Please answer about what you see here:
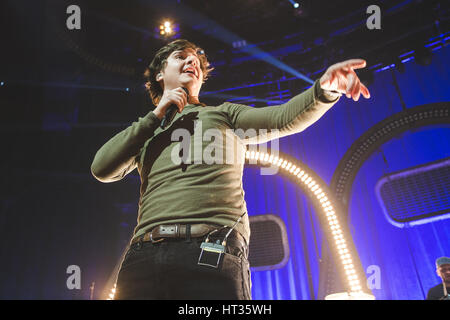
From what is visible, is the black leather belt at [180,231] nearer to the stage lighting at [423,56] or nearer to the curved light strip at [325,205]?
the curved light strip at [325,205]

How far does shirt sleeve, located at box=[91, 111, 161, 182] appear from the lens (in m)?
1.15

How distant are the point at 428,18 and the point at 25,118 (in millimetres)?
5247

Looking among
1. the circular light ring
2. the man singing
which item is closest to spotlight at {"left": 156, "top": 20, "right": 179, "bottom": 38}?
the circular light ring

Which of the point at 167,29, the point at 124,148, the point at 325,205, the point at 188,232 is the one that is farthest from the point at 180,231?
the point at 167,29

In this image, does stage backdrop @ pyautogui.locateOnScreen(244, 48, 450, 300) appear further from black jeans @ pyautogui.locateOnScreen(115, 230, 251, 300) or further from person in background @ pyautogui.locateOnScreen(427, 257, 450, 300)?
black jeans @ pyautogui.locateOnScreen(115, 230, 251, 300)

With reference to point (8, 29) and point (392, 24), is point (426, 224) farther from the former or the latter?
point (8, 29)

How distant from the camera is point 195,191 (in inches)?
40.5

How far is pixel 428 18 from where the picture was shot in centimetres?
416

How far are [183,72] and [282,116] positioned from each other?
528 mm

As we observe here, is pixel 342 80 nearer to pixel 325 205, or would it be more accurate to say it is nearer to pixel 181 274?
pixel 181 274

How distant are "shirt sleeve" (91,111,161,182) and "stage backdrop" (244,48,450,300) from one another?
3.55 meters

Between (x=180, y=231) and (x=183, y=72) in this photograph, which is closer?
(x=180, y=231)

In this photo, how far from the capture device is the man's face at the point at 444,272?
135 inches
